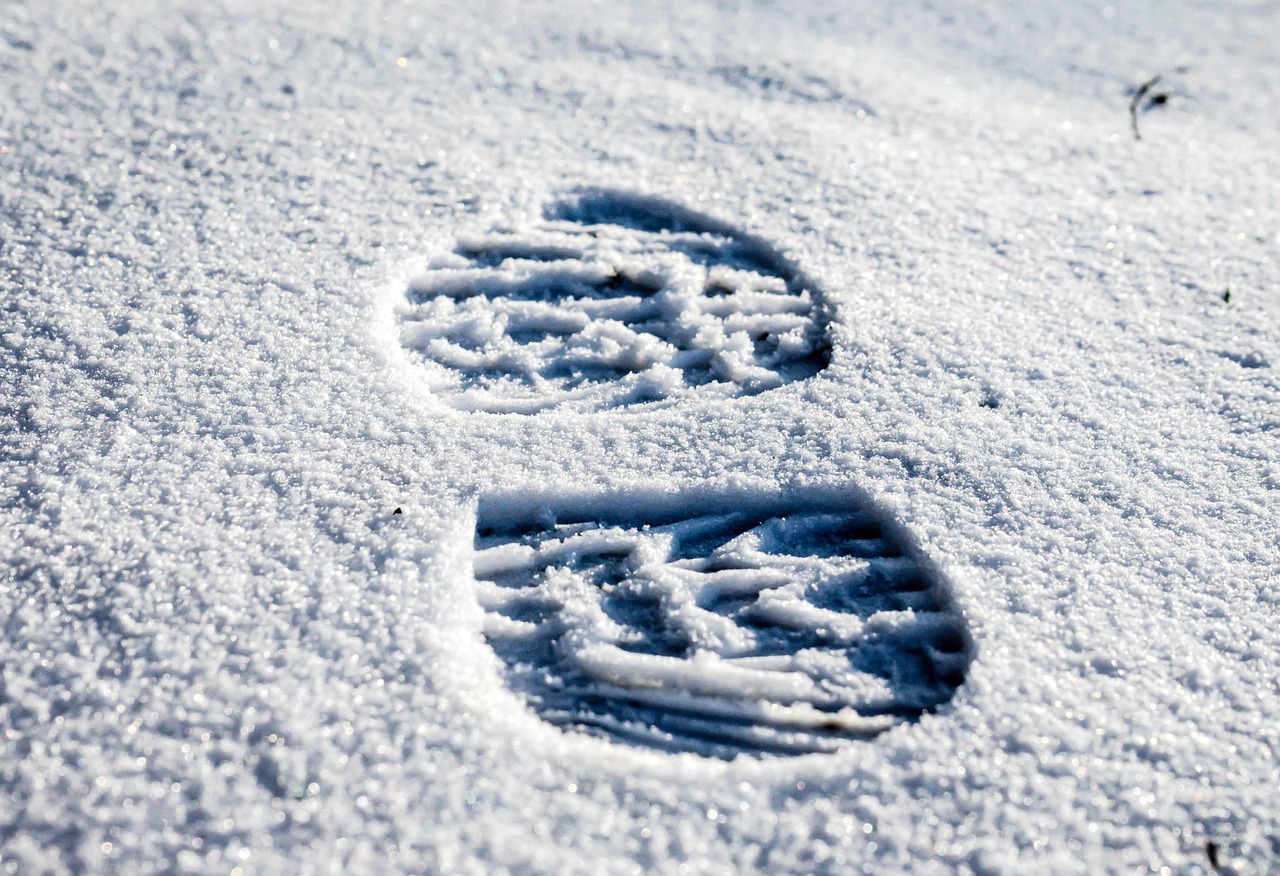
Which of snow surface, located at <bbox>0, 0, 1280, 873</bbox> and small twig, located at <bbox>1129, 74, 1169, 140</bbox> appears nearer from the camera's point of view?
snow surface, located at <bbox>0, 0, 1280, 873</bbox>

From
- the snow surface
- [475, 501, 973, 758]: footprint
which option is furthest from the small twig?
[475, 501, 973, 758]: footprint

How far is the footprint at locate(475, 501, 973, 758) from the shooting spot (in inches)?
34.4

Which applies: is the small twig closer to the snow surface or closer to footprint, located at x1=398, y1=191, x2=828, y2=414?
the snow surface

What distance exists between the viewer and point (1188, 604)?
96 cm

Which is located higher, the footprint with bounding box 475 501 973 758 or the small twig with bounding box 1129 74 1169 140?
the small twig with bounding box 1129 74 1169 140

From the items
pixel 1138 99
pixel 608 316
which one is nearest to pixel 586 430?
pixel 608 316

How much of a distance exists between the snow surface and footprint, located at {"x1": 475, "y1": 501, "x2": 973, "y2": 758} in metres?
0.02

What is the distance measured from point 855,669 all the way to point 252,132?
3.79ft

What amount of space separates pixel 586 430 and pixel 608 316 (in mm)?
226

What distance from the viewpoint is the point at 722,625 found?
94 centimetres

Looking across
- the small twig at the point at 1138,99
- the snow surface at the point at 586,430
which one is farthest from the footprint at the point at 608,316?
the small twig at the point at 1138,99

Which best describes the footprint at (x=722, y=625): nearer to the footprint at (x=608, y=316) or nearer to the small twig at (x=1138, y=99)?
the footprint at (x=608, y=316)

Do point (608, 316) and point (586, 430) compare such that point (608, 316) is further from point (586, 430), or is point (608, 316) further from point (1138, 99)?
point (1138, 99)

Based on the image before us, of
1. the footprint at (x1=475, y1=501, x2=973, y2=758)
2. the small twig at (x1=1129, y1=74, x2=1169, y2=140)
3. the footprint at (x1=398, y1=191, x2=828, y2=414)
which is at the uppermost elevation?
the small twig at (x1=1129, y1=74, x2=1169, y2=140)
